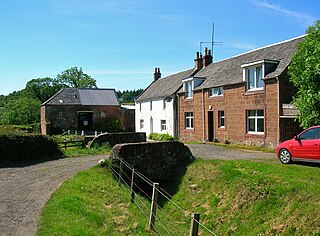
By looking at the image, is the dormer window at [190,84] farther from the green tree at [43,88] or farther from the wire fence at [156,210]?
the green tree at [43,88]

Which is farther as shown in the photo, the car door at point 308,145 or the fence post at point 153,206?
the car door at point 308,145

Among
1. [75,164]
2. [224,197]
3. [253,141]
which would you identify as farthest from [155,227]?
[253,141]

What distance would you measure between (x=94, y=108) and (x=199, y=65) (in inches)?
935

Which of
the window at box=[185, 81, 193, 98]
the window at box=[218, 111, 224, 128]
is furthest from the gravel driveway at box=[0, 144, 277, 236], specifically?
the window at box=[185, 81, 193, 98]

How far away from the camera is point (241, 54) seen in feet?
97.5

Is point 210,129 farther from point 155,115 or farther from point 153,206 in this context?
point 153,206

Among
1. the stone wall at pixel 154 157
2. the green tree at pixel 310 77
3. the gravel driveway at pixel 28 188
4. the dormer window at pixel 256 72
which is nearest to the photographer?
the gravel driveway at pixel 28 188

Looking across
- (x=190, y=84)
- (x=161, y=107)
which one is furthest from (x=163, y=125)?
(x=190, y=84)

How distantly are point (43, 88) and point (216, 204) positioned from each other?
3382 inches

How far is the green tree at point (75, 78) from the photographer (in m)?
87.9

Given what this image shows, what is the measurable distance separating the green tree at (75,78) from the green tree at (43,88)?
216 cm

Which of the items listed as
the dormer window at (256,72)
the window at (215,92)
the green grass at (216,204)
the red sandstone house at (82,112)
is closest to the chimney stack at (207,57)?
the window at (215,92)

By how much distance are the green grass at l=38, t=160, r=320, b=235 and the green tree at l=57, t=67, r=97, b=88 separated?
7575 centimetres

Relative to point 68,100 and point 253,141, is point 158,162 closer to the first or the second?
point 253,141
